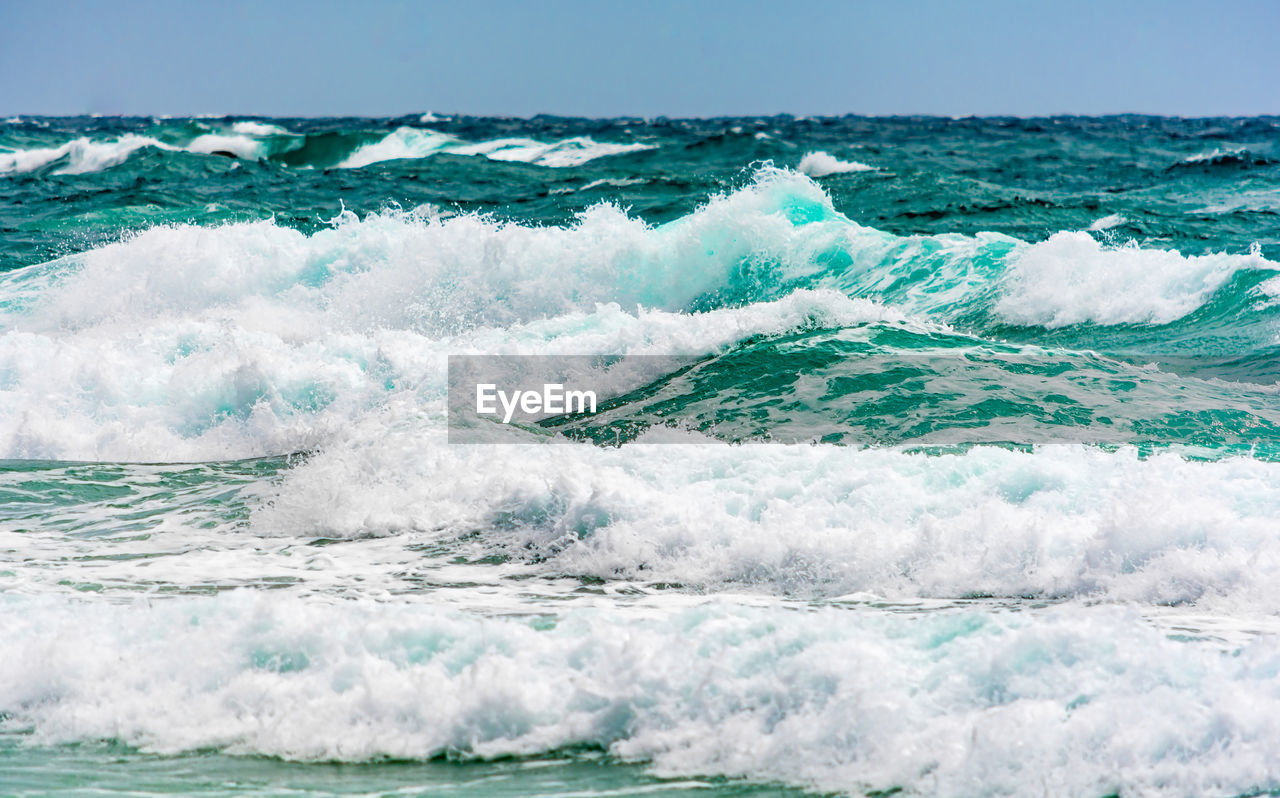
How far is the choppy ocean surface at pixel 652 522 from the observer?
3838mm

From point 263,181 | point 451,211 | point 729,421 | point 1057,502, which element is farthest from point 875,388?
point 263,181

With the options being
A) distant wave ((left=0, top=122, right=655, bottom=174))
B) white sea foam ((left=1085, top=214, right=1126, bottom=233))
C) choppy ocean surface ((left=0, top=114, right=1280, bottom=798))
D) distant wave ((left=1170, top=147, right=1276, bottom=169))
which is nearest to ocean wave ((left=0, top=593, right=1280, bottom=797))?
choppy ocean surface ((left=0, top=114, right=1280, bottom=798))

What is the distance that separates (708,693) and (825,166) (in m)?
26.6

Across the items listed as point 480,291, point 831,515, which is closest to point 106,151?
point 480,291

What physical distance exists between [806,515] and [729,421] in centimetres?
315

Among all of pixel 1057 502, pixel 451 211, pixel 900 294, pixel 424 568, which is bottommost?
pixel 424 568

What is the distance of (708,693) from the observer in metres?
4.03

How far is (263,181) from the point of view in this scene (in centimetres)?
2744

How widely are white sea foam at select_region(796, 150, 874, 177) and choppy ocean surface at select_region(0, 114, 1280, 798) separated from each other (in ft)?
41.9

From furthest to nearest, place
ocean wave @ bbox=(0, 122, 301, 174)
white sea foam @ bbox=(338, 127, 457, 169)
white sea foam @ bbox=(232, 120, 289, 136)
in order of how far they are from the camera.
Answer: white sea foam @ bbox=(232, 120, 289, 136)
white sea foam @ bbox=(338, 127, 457, 169)
ocean wave @ bbox=(0, 122, 301, 174)

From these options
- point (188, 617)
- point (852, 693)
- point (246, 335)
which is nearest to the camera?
point (852, 693)

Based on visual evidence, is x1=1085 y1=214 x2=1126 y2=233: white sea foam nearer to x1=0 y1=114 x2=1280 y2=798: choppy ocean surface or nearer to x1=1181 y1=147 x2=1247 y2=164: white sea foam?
x1=0 y1=114 x2=1280 y2=798: choppy ocean surface

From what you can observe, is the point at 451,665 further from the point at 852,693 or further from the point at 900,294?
the point at 900,294

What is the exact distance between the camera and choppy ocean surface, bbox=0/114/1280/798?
3838 mm
